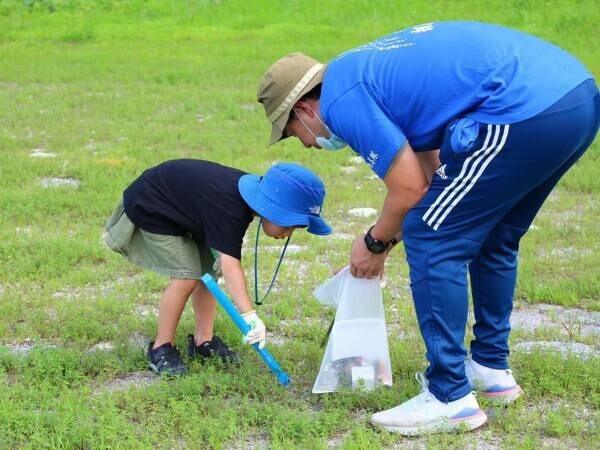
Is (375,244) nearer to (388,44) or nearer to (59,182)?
(388,44)

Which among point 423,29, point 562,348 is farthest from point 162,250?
point 562,348

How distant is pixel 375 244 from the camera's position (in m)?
3.41

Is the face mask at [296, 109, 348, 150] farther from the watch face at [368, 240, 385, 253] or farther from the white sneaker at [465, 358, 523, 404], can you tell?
the white sneaker at [465, 358, 523, 404]

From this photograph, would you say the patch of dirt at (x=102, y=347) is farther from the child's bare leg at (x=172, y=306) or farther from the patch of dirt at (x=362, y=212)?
the patch of dirt at (x=362, y=212)

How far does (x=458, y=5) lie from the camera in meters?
16.1

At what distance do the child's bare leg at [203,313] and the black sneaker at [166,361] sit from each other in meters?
0.16

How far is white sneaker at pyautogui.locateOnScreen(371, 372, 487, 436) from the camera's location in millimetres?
3359

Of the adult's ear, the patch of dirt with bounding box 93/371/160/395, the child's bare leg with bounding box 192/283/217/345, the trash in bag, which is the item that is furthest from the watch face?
the patch of dirt with bounding box 93/371/160/395

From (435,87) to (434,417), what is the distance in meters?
1.17

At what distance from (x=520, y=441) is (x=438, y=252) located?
74 cm

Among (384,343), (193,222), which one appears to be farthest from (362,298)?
(193,222)

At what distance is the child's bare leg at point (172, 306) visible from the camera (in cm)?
397

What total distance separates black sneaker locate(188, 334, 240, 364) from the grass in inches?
2.6

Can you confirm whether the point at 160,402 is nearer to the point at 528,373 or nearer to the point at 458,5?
the point at 528,373
